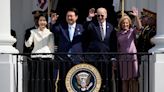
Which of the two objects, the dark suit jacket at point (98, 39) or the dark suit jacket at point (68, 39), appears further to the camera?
the dark suit jacket at point (68, 39)

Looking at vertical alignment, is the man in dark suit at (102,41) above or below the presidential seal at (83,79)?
above

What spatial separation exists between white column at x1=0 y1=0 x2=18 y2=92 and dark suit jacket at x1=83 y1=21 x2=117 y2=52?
1394 millimetres

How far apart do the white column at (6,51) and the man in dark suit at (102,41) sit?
140 cm

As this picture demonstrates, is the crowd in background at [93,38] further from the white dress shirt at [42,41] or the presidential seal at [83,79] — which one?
the presidential seal at [83,79]

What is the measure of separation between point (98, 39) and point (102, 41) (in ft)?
0.27

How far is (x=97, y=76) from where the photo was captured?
1121 centimetres

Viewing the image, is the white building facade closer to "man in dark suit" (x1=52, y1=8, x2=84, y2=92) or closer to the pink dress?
the pink dress

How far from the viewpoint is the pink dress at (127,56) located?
11.3 meters

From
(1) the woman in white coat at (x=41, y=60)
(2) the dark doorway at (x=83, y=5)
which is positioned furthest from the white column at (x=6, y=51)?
(2) the dark doorway at (x=83, y=5)

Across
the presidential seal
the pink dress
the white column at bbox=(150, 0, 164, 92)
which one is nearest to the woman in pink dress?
the pink dress

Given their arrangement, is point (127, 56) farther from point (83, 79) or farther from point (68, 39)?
point (68, 39)

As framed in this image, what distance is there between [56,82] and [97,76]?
793 mm

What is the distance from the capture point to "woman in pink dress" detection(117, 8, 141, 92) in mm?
11344

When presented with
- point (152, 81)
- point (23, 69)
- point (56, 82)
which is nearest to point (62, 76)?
point (56, 82)
